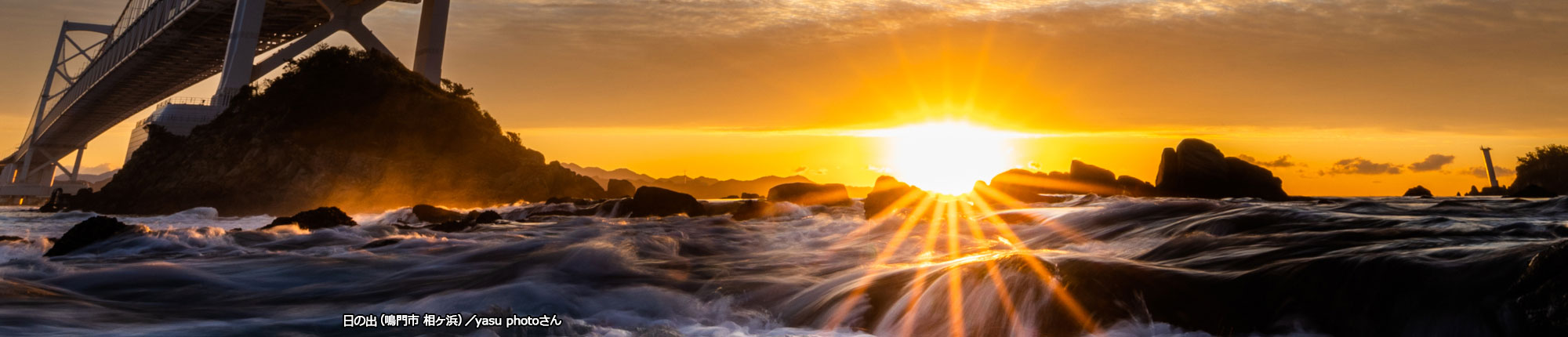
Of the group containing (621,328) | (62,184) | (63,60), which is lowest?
(621,328)

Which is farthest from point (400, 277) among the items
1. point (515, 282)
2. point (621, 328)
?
point (621, 328)

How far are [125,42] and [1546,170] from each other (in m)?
109

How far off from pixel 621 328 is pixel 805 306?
1.79 metres

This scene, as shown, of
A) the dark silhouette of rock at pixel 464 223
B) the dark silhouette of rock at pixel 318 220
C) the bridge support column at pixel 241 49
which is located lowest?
the dark silhouette of rock at pixel 464 223

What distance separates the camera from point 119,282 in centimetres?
965

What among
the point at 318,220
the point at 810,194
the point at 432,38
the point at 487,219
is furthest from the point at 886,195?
the point at 432,38

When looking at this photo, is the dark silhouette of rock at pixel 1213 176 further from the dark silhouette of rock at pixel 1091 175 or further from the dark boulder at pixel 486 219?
the dark boulder at pixel 486 219

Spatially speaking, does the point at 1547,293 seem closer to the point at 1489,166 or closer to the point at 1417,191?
the point at 1417,191

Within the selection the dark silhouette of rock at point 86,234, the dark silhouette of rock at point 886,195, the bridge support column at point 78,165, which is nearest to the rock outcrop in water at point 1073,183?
the dark silhouette of rock at point 886,195

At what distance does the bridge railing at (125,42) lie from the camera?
56.2 metres

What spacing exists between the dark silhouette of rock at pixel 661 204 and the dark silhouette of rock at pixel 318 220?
929cm

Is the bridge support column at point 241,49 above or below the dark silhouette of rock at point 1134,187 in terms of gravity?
above

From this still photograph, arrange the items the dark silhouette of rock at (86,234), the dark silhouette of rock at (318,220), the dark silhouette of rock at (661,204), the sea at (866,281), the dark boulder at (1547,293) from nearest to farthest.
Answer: the dark boulder at (1547,293)
the sea at (866,281)
the dark silhouette of rock at (86,234)
the dark silhouette of rock at (318,220)
the dark silhouette of rock at (661,204)

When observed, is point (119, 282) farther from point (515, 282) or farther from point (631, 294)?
point (631, 294)
